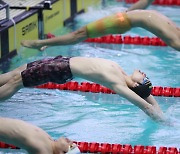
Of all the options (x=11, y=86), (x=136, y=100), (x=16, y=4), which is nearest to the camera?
(x=136, y=100)

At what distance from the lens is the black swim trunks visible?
5.55 meters

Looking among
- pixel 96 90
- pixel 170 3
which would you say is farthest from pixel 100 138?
pixel 170 3

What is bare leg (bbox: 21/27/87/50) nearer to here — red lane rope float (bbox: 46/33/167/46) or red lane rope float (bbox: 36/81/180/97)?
red lane rope float (bbox: 36/81/180/97)

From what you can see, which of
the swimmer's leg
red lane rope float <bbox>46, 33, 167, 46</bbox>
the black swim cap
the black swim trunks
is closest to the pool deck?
red lane rope float <bbox>46, 33, 167, 46</bbox>

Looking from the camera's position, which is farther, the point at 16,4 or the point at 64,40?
the point at 16,4

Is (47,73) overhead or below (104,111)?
overhead

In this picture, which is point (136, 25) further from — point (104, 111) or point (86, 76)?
point (86, 76)

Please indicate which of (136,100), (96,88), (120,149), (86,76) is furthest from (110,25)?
(120,149)

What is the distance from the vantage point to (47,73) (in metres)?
5.60

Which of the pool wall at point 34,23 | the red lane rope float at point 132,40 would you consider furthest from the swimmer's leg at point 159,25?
the red lane rope float at point 132,40

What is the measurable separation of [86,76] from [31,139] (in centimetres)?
135

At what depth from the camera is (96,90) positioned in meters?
6.64

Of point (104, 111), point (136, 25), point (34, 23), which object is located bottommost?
point (104, 111)

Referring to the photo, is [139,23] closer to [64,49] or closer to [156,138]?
[156,138]
